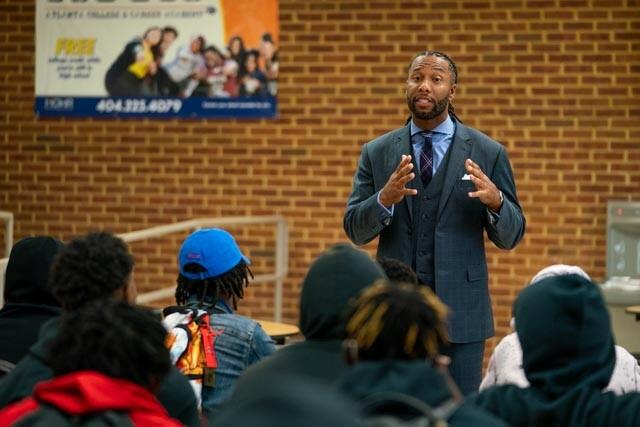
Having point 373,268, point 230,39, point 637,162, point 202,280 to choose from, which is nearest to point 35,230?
point 230,39

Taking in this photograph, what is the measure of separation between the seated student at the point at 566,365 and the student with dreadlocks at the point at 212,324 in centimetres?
128

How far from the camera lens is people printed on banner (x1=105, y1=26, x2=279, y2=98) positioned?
30.5 ft

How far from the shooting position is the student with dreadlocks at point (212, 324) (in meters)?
4.05

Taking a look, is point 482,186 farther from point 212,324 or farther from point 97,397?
point 97,397

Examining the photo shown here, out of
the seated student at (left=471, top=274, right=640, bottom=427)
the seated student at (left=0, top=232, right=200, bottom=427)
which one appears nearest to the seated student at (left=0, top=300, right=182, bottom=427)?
the seated student at (left=0, top=232, right=200, bottom=427)

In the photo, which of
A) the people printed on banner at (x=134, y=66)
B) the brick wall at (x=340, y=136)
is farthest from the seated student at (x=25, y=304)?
the people printed on banner at (x=134, y=66)

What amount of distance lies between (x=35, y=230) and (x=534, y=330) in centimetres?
730

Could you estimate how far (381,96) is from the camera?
9133mm

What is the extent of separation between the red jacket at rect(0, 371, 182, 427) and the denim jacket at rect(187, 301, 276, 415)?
54.1 inches

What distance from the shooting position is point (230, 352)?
409 cm

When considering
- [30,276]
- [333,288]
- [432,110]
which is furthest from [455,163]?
[333,288]

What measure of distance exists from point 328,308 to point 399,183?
1749mm

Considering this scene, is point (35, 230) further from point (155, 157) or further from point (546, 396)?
point (546, 396)

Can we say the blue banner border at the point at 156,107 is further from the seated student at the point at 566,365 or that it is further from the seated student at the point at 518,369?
the seated student at the point at 566,365
